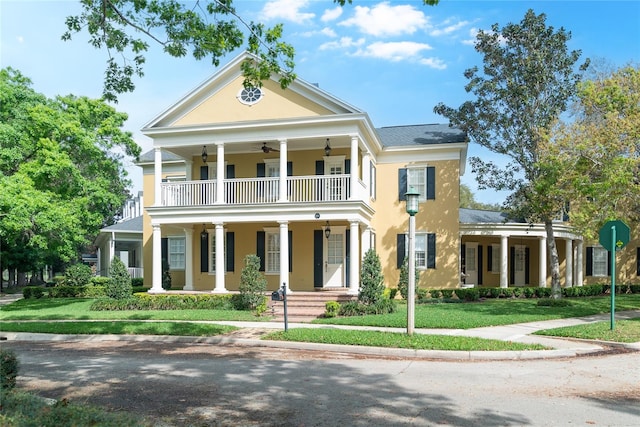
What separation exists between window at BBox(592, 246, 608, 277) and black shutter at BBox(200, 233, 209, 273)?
788 inches

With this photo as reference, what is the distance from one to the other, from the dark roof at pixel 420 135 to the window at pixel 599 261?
11.0m

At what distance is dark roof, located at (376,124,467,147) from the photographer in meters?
23.1

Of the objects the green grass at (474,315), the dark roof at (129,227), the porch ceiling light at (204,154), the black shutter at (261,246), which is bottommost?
the green grass at (474,315)

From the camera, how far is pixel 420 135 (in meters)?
24.2

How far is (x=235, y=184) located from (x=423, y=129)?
31.2 feet

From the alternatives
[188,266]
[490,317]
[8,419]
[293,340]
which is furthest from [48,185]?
[8,419]

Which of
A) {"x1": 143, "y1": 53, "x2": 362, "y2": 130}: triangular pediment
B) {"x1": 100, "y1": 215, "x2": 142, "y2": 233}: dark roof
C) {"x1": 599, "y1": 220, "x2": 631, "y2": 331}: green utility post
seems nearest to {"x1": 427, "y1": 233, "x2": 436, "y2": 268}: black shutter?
{"x1": 143, "y1": 53, "x2": 362, "y2": 130}: triangular pediment

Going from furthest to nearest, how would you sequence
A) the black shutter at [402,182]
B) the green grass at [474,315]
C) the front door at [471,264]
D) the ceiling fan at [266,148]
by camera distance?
the front door at [471,264] < the black shutter at [402,182] < the ceiling fan at [266,148] < the green grass at [474,315]

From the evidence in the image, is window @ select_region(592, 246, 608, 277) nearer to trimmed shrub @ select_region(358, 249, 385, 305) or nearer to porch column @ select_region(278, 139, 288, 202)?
trimmed shrub @ select_region(358, 249, 385, 305)

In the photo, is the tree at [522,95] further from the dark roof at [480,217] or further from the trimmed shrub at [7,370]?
the trimmed shrub at [7,370]

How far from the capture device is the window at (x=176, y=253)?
2470cm

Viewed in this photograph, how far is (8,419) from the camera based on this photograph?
4570 mm

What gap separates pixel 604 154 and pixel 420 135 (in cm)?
974

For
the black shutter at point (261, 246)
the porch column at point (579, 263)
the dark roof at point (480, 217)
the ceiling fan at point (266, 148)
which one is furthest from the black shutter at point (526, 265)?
the ceiling fan at point (266, 148)
